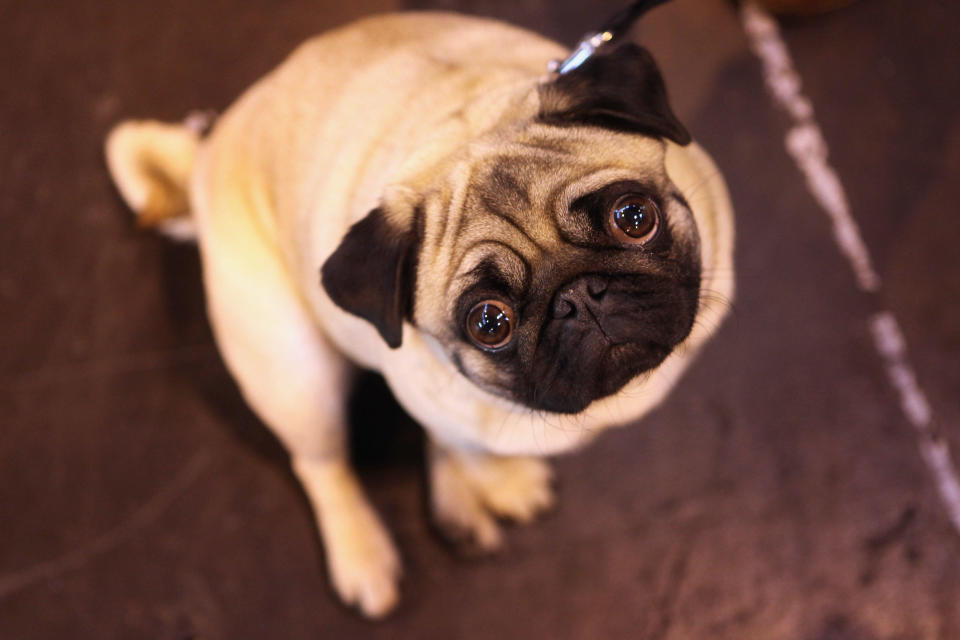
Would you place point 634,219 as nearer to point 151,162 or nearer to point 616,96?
point 616,96

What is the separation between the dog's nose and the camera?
1.88 metres

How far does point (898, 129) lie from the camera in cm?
336

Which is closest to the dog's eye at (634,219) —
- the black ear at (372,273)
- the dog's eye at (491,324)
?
the dog's eye at (491,324)

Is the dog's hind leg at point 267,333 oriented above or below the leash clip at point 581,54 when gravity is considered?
below

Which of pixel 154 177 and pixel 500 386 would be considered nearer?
pixel 500 386

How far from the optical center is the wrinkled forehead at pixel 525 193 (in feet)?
6.25

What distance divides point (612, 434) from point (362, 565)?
3.74ft

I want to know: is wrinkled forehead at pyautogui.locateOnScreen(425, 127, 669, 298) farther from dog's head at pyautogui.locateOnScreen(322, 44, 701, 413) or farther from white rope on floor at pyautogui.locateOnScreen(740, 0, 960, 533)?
white rope on floor at pyautogui.locateOnScreen(740, 0, 960, 533)

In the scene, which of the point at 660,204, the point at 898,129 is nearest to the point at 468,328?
the point at 660,204

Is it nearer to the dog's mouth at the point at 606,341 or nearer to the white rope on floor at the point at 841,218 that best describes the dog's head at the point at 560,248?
the dog's mouth at the point at 606,341

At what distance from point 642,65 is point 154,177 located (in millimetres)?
2185

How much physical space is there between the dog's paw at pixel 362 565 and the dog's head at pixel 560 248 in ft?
4.74

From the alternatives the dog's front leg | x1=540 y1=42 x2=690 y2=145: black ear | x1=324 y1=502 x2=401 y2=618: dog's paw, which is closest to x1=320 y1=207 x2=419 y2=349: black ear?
x1=540 y1=42 x2=690 y2=145: black ear

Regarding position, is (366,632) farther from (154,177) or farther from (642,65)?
(642,65)
